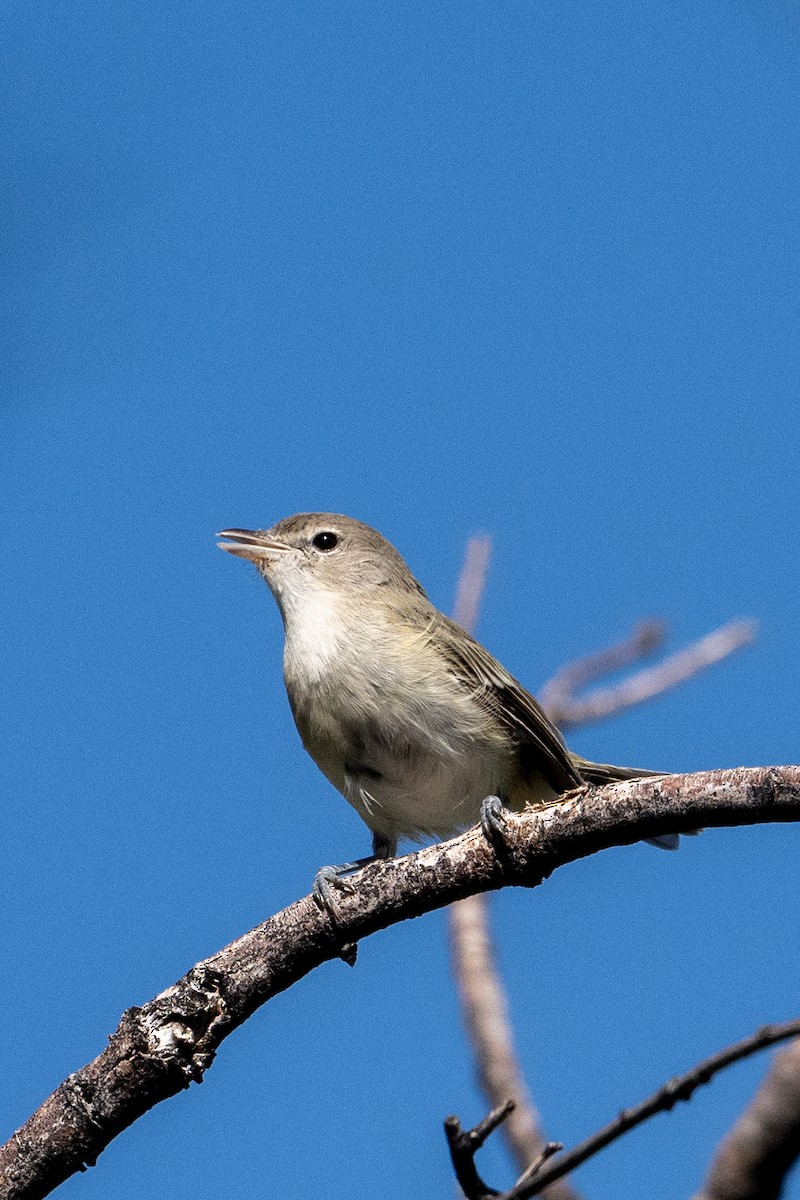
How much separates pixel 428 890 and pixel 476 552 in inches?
146

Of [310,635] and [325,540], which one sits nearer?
[310,635]

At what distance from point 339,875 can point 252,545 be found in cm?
244

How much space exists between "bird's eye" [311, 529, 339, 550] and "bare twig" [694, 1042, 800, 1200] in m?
4.23

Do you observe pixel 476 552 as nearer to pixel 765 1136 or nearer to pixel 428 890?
pixel 428 890

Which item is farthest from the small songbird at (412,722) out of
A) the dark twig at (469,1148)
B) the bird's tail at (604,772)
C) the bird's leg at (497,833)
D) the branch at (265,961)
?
the dark twig at (469,1148)

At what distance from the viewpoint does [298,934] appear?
3939 millimetres

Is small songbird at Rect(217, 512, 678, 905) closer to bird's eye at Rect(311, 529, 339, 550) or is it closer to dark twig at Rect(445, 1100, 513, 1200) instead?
bird's eye at Rect(311, 529, 339, 550)

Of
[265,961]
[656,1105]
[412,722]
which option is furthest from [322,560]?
[656,1105]

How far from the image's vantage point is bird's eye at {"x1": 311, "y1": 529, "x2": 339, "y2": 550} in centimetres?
681

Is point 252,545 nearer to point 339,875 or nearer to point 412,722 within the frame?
point 412,722

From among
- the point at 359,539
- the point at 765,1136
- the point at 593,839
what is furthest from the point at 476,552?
the point at 765,1136

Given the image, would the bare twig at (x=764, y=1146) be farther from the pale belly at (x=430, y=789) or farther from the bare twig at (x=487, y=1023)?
the pale belly at (x=430, y=789)

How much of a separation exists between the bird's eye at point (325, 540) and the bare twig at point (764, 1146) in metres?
4.23

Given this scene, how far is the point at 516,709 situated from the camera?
5.90 m
